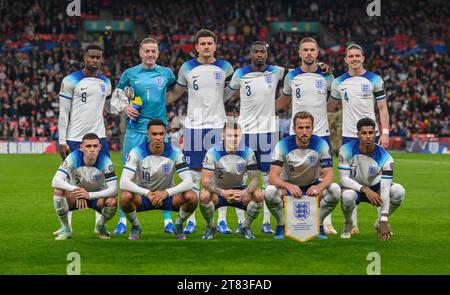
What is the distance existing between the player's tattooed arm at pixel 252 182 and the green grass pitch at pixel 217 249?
0.58m

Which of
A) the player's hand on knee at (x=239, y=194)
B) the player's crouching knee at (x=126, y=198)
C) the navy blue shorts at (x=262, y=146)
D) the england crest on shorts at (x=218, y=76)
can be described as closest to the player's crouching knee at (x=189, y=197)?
the player's hand on knee at (x=239, y=194)

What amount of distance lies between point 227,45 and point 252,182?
33857 millimetres

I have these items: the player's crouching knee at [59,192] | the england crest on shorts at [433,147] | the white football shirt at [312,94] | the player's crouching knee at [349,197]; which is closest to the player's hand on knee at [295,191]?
the player's crouching knee at [349,197]

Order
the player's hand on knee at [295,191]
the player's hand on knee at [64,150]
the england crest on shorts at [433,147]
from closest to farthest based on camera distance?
1. the player's hand on knee at [295,191]
2. the player's hand on knee at [64,150]
3. the england crest on shorts at [433,147]

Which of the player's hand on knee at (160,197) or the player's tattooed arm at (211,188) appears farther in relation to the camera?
the player's tattooed arm at (211,188)

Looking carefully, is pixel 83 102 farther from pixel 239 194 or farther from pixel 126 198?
pixel 239 194

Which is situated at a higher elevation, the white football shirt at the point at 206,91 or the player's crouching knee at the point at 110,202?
the white football shirt at the point at 206,91

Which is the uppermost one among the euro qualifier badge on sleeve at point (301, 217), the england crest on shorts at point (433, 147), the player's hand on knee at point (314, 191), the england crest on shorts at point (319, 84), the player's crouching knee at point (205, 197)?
the england crest on shorts at point (319, 84)

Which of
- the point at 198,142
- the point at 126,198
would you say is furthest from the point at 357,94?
the point at 126,198

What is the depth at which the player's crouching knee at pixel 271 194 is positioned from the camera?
973 centimetres

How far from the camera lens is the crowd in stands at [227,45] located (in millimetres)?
37406

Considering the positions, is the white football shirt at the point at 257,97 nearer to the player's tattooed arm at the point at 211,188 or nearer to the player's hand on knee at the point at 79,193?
the player's tattooed arm at the point at 211,188

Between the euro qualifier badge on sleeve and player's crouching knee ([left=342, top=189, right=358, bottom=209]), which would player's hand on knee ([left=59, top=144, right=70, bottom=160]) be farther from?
player's crouching knee ([left=342, top=189, right=358, bottom=209])

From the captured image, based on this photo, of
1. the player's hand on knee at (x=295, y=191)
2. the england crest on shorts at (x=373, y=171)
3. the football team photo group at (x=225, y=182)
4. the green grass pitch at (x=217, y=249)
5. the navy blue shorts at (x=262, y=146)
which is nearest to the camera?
the green grass pitch at (x=217, y=249)
